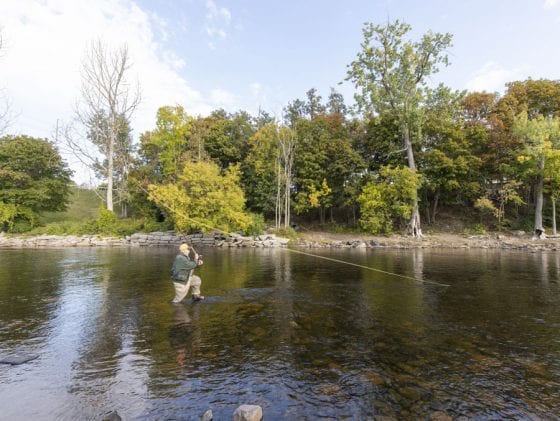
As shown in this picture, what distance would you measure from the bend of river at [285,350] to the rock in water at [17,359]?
20cm

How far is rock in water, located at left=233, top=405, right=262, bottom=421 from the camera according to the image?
14.1ft

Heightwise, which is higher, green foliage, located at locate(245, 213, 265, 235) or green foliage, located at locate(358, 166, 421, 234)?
green foliage, located at locate(358, 166, 421, 234)

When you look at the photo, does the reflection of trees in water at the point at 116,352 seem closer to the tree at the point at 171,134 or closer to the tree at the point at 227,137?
the tree at the point at 171,134

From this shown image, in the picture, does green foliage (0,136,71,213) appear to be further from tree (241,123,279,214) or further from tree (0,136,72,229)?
tree (241,123,279,214)

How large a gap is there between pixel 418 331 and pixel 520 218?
40.1 metres

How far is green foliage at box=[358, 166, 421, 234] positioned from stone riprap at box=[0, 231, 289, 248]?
10215mm

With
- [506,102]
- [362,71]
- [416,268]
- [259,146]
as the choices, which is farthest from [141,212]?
[506,102]

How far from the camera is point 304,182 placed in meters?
40.6

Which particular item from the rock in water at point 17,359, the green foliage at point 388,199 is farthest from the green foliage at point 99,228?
the rock in water at point 17,359

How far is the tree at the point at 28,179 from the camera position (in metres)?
37.6

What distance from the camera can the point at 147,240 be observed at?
3441cm

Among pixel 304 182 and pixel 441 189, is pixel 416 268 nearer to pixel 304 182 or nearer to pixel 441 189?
pixel 304 182

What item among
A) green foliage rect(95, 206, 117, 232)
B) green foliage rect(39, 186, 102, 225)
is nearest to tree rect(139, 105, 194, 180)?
green foliage rect(95, 206, 117, 232)

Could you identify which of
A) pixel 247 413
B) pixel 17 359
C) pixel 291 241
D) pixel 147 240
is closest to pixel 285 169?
pixel 291 241
